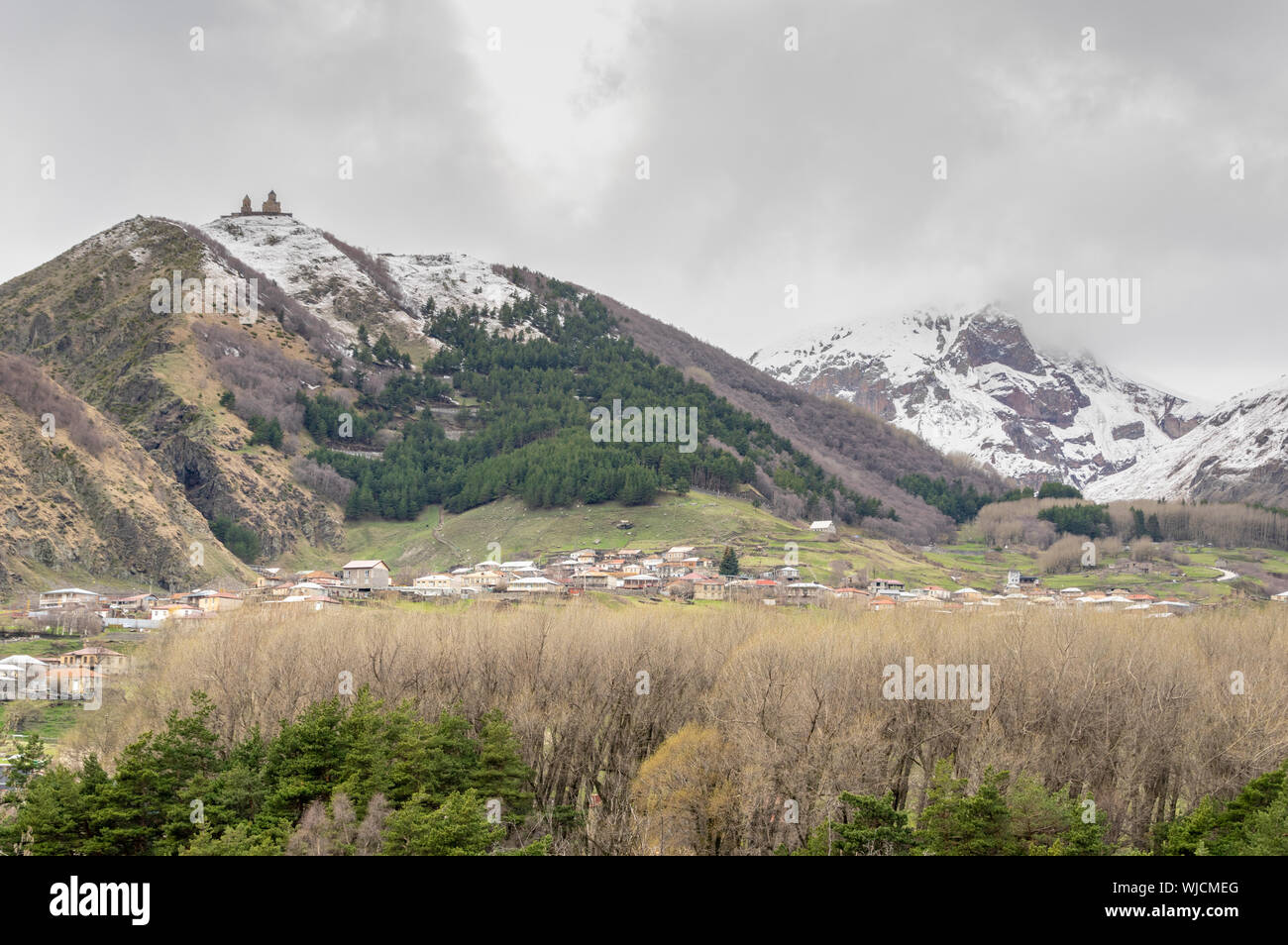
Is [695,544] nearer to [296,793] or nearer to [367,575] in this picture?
[367,575]

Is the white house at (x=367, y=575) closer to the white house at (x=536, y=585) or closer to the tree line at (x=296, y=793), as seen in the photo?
the white house at (x=536, y=585)

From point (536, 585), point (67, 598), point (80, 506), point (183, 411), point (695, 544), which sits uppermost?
point (183, 411)

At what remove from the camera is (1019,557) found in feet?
589

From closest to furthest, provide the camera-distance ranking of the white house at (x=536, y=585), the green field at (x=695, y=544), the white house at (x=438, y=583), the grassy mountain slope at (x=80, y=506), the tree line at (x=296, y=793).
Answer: the tree line at (x=296, y=793) < the white house at (x=536, y=585) < the white house at (x=438, y=583) < the grassy mountain slope at (x=80, y=506) < the green field at (x=695, y=544)

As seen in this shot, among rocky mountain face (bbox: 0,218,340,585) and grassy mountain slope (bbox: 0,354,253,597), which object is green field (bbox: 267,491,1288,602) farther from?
grassy mountain slope (bbox: 0,354,253,597)

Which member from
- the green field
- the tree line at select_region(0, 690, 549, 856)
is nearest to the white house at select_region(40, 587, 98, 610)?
the green field

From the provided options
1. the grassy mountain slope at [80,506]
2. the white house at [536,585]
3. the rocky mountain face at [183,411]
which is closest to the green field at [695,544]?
the rocky mountain face at [183,411]

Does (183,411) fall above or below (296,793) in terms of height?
above

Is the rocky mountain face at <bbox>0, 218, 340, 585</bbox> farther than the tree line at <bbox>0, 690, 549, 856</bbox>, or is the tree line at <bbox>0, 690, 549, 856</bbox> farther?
the rocky mountain face at <bbox>0, 218, 340, 585</bbox>

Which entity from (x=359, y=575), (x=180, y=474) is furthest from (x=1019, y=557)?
(x=180, y=474)

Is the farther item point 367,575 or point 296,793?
point 367,575

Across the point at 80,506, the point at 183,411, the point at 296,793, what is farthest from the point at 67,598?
the point at 296,793

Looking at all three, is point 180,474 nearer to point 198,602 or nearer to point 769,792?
point 198,602

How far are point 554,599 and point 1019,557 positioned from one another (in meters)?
117
